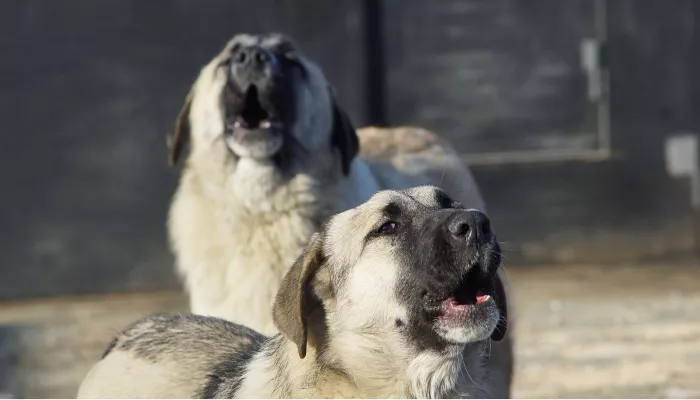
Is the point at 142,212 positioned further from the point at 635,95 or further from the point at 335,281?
the point at 335,281

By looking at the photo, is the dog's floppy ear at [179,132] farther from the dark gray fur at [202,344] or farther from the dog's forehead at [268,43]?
the dark gray fur at [202,344]

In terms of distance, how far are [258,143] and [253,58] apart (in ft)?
1.45

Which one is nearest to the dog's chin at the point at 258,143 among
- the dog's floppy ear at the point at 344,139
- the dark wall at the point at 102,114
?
the dog's floppy ear at the point at 344,139

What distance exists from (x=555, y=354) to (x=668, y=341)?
2.95 feet

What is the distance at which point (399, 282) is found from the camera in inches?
168

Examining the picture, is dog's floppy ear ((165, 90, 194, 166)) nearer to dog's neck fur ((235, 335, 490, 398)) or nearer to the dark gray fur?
the dark gray fur

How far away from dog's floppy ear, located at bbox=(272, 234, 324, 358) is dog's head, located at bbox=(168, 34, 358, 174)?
1.61 metres

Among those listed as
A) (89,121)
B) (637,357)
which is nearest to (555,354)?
(637,357)

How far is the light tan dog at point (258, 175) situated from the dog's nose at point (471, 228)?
1947 mm

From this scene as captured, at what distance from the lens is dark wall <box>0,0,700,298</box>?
11648mm

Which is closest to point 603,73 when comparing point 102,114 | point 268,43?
point 102,114

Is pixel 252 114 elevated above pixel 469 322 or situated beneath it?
elevated above

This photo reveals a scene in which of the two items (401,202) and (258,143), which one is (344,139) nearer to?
(258,143)

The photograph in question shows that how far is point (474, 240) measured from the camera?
13.6 ft
